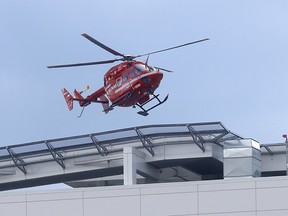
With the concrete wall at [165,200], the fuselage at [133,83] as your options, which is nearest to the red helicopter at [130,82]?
the fuselage at [133,83]

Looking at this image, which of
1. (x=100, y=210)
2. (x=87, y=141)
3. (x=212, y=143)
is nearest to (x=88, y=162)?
(x=87, y=141)

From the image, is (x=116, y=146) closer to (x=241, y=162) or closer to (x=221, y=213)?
(x=241, y=162)

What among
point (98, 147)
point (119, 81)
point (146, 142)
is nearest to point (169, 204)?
point (146, 142)

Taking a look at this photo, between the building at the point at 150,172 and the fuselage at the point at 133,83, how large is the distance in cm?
385

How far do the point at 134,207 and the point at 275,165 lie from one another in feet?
49.5

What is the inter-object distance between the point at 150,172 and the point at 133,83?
601cm

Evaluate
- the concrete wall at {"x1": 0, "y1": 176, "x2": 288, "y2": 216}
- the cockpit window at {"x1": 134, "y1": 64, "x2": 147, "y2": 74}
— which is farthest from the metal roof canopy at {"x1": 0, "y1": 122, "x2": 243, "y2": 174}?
the concrete wall at {"x1": 0, "y1": 176, "x2": 288, "y2": 216}

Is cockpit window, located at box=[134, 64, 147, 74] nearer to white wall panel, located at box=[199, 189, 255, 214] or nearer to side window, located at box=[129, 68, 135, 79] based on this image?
side window, located at box=[129, 68, 135, 79]

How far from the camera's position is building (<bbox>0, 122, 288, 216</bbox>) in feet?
168

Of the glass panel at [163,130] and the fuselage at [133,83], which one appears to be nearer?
the glass panel at [163,130]

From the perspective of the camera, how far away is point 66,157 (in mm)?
65688

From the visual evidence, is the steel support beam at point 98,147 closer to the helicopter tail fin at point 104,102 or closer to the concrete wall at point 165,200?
the helicopter tail fin at point 104,102

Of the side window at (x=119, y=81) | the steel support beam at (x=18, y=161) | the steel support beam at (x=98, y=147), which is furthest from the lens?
the side window at (x=119, y=81)

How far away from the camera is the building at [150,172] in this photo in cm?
5119
